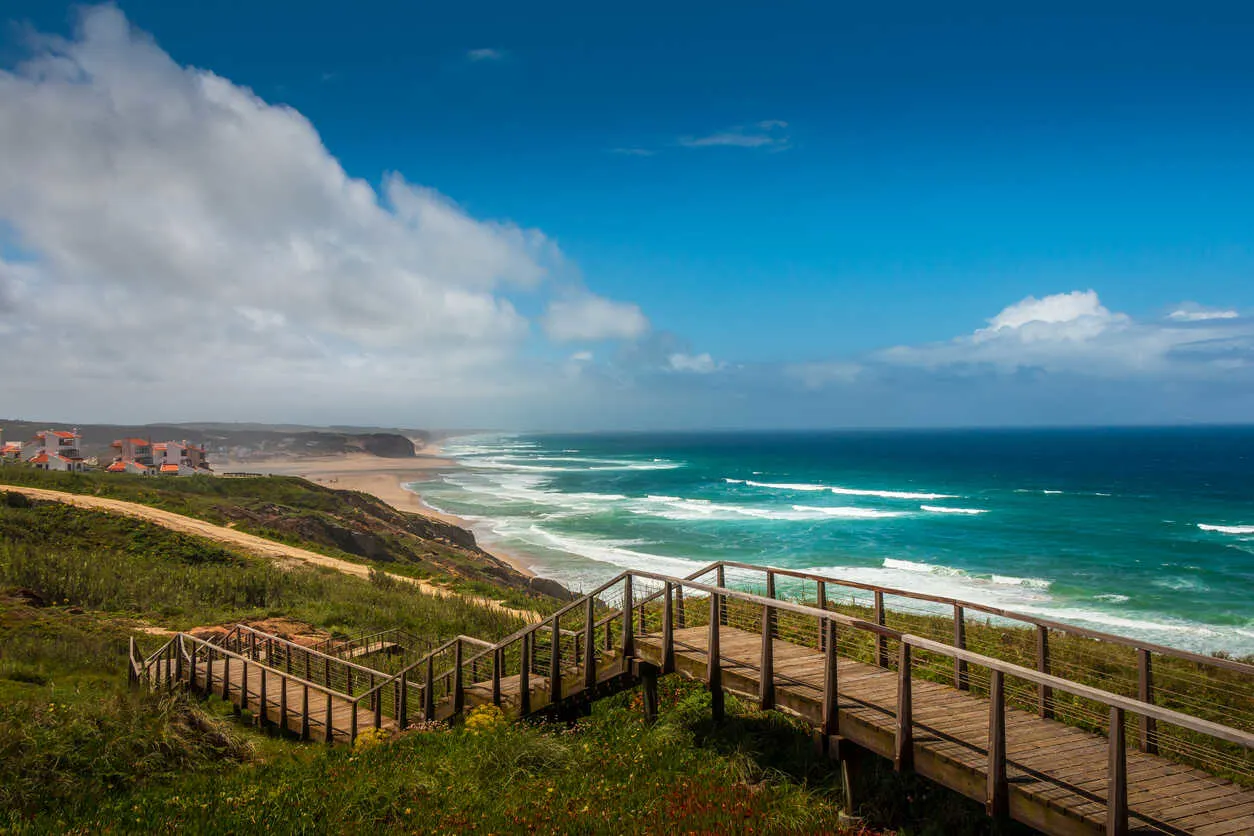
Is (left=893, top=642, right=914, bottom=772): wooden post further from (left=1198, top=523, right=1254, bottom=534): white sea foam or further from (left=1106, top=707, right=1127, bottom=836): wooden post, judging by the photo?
(left=1198, top=523, right=1254, bottom=534): white sea foam

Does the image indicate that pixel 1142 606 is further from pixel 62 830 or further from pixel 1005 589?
pixel 62 830

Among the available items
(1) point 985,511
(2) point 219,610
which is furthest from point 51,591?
(1) point 985,511

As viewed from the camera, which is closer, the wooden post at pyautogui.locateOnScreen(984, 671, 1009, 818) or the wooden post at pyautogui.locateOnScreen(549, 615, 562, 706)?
the wooden post at pyautogui.locateOnScreen(984, 671, 1009, 818)

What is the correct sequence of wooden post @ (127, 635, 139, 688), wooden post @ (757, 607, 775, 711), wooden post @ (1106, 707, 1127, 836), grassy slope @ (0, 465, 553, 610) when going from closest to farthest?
wooden post @ (1106, 707, 1127, 836) → wooden post @ (757, 607, 775, 711) → wooden post @ (127, 635, 139, 688) → grassy slope @ (0, 465, 553, 610)

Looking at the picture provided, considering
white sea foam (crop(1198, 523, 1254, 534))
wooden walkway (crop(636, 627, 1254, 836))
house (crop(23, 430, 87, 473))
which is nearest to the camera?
wooden walkway (crop(636, 627, 1254, 836))

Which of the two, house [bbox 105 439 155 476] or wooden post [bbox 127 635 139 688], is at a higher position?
house [bbox 105 439 155 476]

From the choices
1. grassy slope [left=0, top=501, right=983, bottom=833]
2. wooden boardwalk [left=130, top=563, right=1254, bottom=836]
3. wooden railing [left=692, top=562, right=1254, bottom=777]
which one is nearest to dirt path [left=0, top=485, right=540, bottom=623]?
wooden boardwalk [left=130, top=563, right=1254, bottom=836]

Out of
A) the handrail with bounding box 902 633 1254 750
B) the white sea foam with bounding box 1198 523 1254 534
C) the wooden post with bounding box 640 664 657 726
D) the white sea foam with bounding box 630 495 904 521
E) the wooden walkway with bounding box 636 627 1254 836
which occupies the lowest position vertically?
the white sea foam with bounding box 1198 523 1254 534
